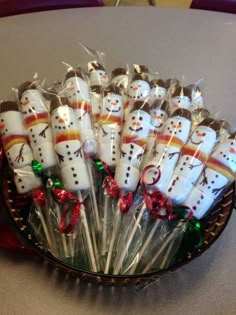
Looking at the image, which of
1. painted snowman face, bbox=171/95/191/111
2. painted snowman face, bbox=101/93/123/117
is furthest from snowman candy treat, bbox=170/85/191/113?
painted snowman face, bbox=101/93/123/117

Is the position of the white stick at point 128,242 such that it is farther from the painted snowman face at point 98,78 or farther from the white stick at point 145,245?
the painted snowman face at point 98,78

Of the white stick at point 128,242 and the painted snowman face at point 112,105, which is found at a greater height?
the painted snowman face at point 112,105

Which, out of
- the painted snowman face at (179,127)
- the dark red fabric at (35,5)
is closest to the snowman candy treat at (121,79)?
the painted snowman face at (179,127)

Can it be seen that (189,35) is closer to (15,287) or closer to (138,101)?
(138,101)

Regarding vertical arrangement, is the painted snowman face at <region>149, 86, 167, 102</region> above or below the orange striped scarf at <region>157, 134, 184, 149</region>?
above

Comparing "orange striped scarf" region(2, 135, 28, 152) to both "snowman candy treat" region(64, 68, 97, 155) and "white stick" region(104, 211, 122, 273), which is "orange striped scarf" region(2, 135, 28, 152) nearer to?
"snowman candy treat" region(64, 68, 97, 155)

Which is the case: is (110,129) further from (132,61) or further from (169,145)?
(132,61)

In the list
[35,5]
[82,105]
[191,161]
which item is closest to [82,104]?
[82,105]
